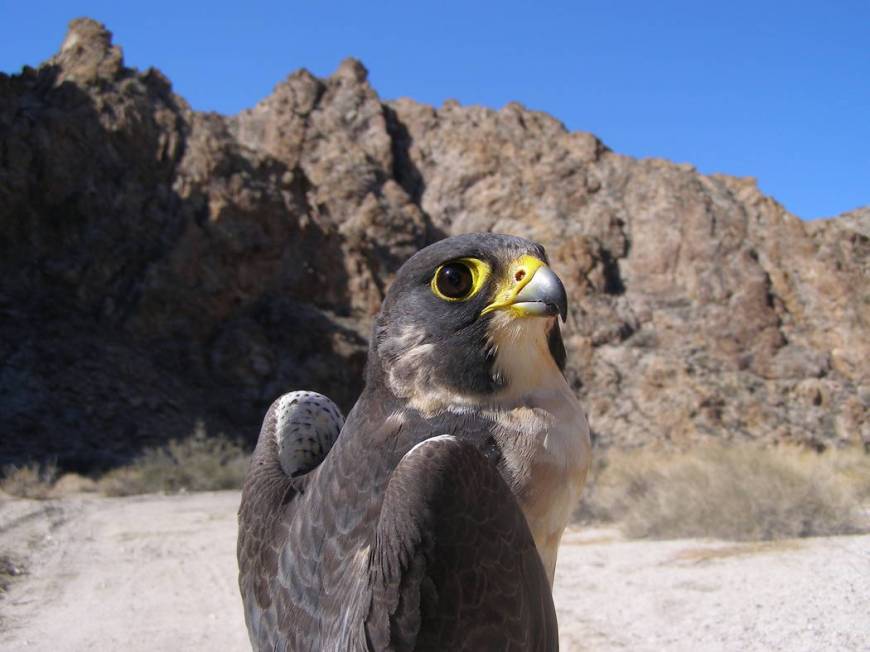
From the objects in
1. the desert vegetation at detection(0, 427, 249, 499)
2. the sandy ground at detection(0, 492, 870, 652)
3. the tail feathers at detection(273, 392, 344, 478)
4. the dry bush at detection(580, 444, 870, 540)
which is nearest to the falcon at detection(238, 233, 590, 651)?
the tail feathers at detection(273, 392, 344, 478)

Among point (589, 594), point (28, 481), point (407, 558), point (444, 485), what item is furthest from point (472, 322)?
A: point (28, 481)

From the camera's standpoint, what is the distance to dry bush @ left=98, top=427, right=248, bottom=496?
13.0 meters

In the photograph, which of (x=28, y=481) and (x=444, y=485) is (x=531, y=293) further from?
(x=28, y=481)

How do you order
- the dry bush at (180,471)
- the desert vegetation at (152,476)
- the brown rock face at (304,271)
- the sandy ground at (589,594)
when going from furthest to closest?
the brown rock face at (304,271) < the dry bush at (180,471) < the desert vegetation at (152,476) < the sandy ground at (589,594)

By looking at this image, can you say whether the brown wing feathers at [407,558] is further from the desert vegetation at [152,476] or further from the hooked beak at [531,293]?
the desert vegetation at [152,476]

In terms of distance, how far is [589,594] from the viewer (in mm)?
5684

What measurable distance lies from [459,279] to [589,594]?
14.5ft

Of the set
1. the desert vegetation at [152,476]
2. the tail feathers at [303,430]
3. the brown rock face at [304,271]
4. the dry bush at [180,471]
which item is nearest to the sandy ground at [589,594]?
the tail feathers at [303,430]

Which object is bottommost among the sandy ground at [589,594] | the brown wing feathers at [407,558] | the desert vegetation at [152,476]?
the desert vegetation at [152,476]

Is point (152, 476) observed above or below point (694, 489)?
below

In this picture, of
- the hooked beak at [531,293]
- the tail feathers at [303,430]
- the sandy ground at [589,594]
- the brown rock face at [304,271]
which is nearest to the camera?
the hooked beak at [531,293]

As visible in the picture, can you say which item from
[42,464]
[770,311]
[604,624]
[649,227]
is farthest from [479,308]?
[649,227]

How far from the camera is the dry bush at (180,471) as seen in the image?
42.8 feet

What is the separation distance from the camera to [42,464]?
14.4 metres
